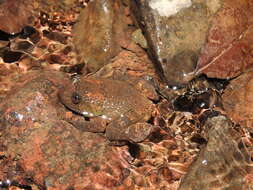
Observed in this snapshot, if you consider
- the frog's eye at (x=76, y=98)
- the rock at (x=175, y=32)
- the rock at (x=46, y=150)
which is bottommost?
the rock at (x=46, y=150)

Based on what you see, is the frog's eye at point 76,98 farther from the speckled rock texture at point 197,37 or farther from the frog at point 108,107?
the speckled rock texture at point 197,37

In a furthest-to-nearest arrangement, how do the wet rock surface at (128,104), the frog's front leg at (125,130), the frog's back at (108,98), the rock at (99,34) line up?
the rock at (99,34) → the frog's back at (108,98) → the frog's front leg at (125,130) → the wet rock surface at (128,104)

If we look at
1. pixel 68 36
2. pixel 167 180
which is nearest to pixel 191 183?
pixel 167 180

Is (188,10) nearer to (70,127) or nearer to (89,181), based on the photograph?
(70,127)

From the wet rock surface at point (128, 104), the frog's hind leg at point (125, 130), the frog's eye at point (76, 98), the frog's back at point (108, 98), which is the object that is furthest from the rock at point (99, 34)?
the frog's hind leg at point (125, 130)

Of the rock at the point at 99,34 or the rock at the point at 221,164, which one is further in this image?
the rock at the point at 99,34

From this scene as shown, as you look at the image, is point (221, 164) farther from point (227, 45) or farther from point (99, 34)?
point (99, 34)
